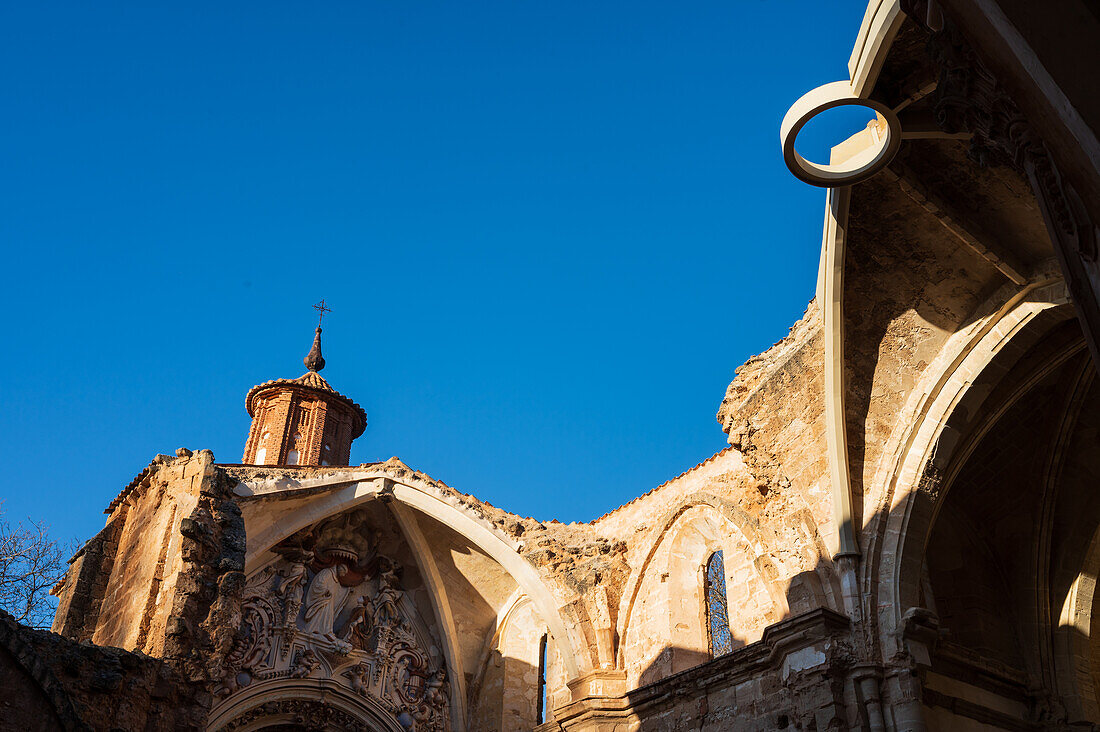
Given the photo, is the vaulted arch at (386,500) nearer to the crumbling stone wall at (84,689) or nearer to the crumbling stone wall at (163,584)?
the crumbling stone wall at (163,584)

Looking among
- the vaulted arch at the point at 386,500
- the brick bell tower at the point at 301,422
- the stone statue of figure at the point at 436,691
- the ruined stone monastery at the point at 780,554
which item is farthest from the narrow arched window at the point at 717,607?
the brick bell tower at the point at 301,422

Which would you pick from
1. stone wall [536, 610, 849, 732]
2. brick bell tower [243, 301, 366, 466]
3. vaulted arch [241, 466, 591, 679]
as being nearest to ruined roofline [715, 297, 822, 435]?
stone wall [536, 610, 849, 732]

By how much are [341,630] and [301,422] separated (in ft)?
21.1

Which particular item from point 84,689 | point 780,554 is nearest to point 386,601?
point 84,689

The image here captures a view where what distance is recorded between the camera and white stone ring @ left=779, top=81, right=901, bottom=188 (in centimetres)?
604

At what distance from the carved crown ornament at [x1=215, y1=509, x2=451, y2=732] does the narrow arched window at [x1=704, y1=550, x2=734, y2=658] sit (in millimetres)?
4282

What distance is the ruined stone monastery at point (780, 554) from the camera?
7484 millimetres

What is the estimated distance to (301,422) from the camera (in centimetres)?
1828

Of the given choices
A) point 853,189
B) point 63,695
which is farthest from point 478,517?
point 853,189

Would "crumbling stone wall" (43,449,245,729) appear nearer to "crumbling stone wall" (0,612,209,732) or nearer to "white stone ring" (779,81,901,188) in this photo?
"crumbling stone wall" (0,612,209,732)

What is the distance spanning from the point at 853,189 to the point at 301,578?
845cm

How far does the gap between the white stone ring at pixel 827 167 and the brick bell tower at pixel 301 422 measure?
1285cm

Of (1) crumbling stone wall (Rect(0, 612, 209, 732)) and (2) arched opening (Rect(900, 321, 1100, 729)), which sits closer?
(1) crumbling stone wall (Rect(0, 612, 209, 732))

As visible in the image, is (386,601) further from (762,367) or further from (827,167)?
(827,167)
